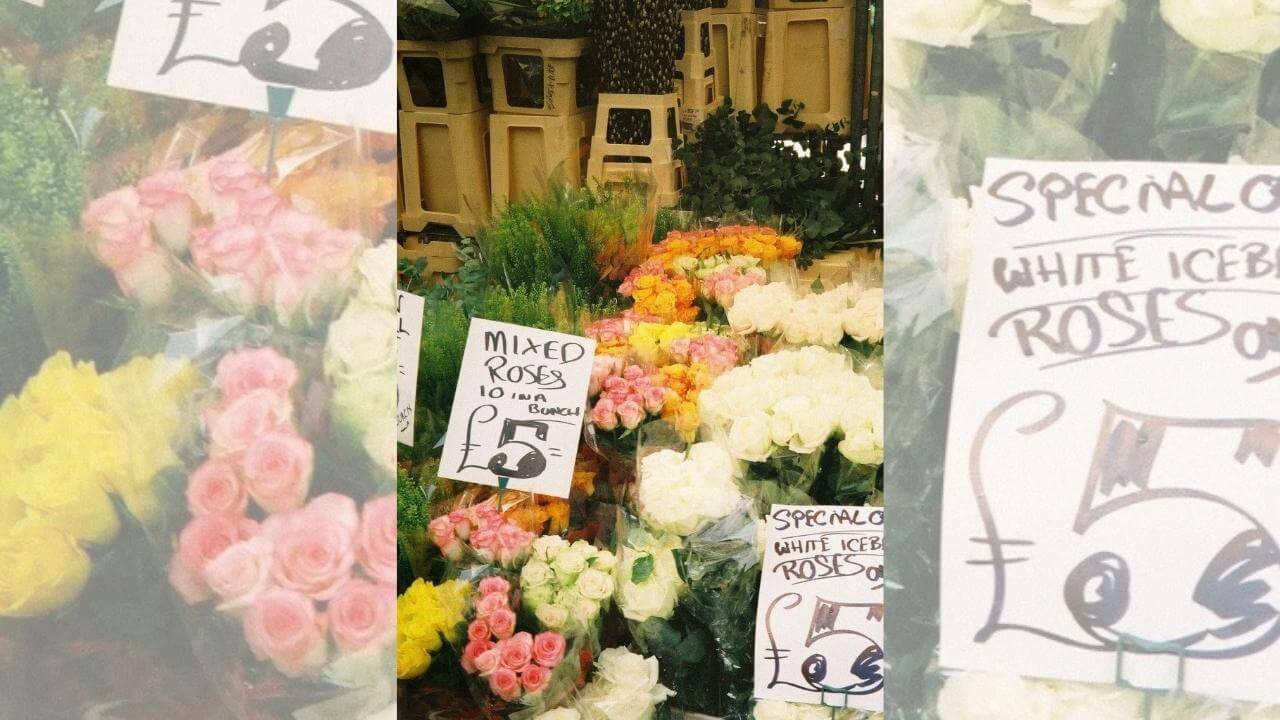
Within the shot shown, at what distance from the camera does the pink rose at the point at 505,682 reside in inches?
74.9

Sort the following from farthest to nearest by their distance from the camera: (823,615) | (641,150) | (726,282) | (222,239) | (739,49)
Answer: (739,49) → (641,150) → (726,282) → (823,615) → (222,239)

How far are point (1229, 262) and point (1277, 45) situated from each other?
0.67ft

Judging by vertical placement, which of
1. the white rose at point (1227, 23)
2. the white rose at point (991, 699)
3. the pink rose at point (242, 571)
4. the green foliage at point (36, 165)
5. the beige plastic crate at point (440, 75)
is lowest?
the white rose at point (991, 699)

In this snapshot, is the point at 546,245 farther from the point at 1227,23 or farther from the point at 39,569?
the point at 1227,23

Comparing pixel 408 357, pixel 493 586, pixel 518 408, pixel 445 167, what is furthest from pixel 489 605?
pixel 445 167

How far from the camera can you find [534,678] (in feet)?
6.26

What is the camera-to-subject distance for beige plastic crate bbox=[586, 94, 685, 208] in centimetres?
293

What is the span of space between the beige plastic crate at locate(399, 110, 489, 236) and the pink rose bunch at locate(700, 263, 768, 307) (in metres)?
0.74

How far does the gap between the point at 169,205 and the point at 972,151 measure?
801 millimetres

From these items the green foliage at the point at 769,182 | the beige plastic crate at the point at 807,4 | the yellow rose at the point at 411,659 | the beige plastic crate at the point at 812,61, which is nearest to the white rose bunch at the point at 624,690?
the yellow rose at the point at 411,659

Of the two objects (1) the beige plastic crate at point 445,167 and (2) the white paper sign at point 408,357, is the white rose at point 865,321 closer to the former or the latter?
(2) the white paper sign at point 408,357

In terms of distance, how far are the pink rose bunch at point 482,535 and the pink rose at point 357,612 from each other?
0.63 meters

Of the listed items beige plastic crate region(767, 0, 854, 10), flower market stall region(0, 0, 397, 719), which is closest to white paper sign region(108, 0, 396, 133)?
flower market stall region(0, 0, 397, 719)

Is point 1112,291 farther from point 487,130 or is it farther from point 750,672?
point 487,130
